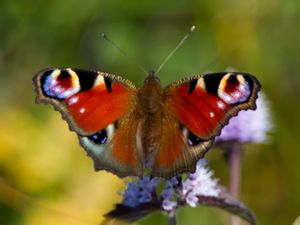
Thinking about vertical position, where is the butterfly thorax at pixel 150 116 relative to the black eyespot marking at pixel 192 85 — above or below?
below

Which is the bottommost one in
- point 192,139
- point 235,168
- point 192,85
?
point 235,168

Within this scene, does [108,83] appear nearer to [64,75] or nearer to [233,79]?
[64,75]

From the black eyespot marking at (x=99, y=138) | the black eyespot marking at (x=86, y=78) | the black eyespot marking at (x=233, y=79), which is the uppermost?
the black eyespot marking at (x=86, y=78)

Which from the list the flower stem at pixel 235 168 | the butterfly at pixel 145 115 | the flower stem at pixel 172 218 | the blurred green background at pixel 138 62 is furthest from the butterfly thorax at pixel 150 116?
the blurred green background at pixel 138 62

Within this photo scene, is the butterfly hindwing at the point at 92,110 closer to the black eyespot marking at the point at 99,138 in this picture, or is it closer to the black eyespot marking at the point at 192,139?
the black eyespot marking at the point at 99,138

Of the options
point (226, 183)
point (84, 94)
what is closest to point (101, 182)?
point (226, 183)

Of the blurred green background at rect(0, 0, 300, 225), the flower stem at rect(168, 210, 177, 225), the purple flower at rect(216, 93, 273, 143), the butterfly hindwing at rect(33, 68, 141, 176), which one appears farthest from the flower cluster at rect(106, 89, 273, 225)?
the blurred green background at rect(0, 0, 300, 225)

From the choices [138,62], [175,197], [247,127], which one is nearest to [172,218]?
[175,197]
